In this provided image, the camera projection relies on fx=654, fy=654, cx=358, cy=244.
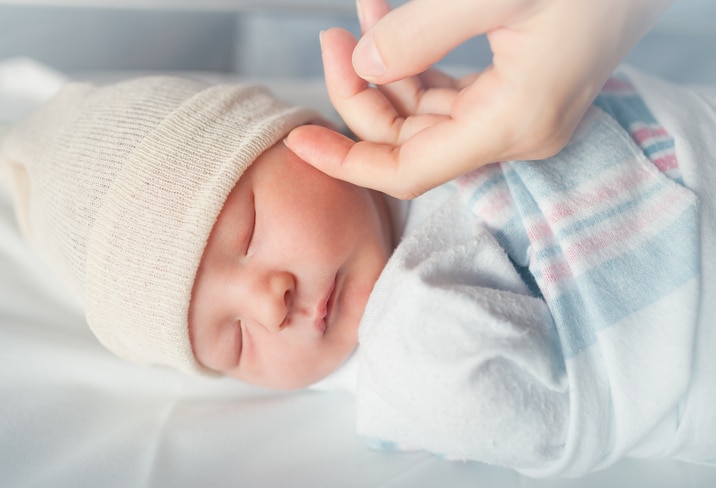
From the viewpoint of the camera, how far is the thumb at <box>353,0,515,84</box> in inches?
23.4

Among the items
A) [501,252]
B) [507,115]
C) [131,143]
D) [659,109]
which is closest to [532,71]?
[507,115]

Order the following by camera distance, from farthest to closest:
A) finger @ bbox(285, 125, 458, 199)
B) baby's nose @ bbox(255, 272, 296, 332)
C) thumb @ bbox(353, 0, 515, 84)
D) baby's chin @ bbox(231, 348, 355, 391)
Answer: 1. baby's chin @ bbox(231, 348, 355, 391)
2. baby's nose @ bbox(255, 272, 296, 332)
3. finger @ bbox(285, 125, 458, 199)
4. thumb @ bbox(353, 0, 515, 84)

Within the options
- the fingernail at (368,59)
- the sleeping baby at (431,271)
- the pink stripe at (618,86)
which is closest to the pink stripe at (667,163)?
the sleeping baby at (431,271)

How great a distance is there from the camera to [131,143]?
0.88 meters

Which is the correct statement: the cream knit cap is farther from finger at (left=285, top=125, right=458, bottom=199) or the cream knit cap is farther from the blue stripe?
the blue stripe

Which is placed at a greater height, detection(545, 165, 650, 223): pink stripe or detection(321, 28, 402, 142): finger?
detection(321, 28, 402, 142): finger

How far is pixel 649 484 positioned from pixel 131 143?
82 centimetres

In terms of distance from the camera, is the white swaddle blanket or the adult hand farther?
the white swaddle blanket

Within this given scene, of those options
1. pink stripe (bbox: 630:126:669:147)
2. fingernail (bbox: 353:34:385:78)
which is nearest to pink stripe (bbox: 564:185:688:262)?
pink stripe (bbox: 630:126:669:147)

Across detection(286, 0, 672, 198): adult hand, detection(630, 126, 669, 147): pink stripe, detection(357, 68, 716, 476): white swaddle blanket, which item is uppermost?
detection(286, 0, 672, 198): adult hand

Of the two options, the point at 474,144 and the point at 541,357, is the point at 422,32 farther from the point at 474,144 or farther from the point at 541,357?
the point at 541,357

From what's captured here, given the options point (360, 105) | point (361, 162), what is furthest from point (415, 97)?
point (361, 162)

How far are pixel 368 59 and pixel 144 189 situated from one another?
14.1 inches

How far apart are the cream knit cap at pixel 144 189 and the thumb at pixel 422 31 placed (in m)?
0.27
